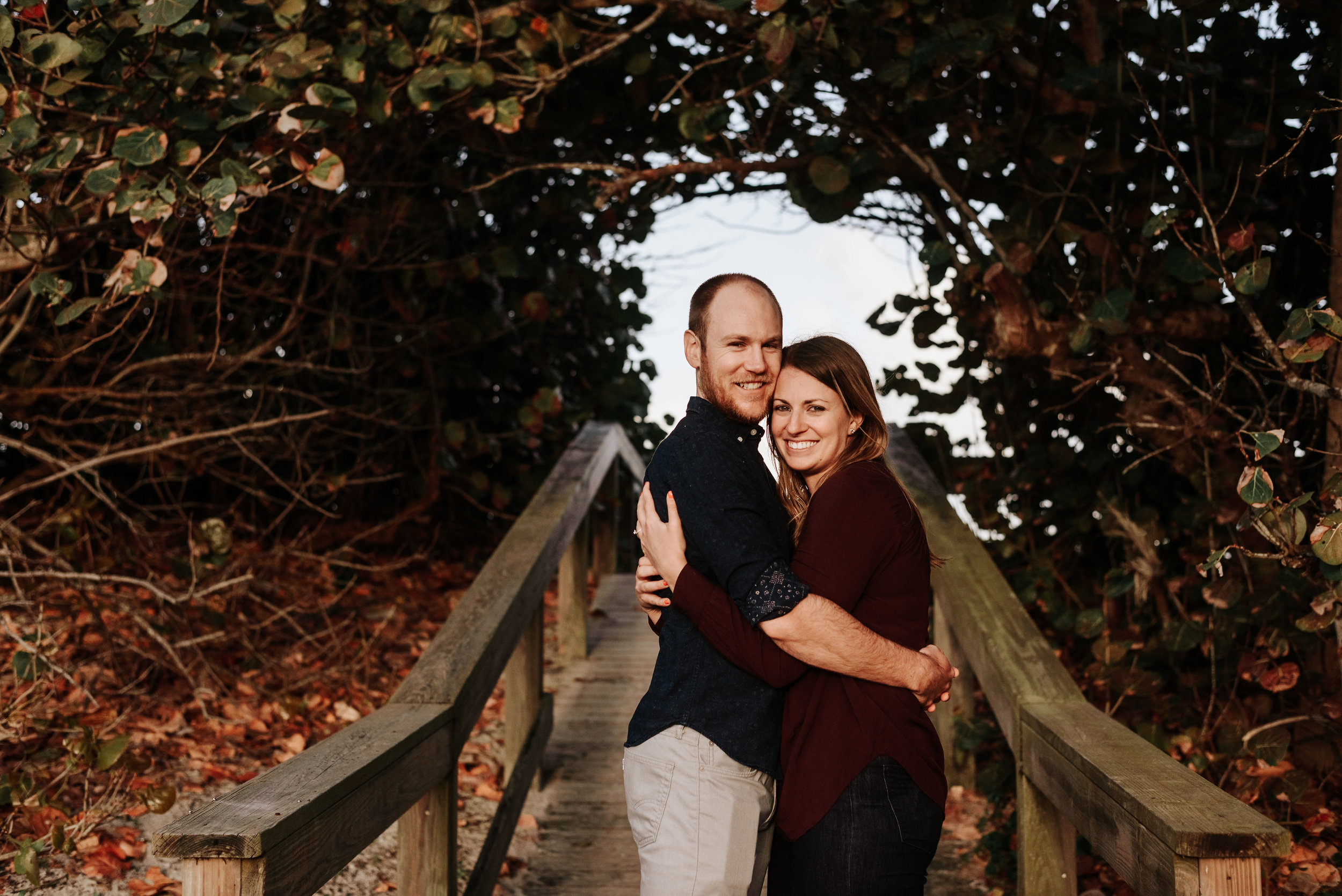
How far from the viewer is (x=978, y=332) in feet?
12.9

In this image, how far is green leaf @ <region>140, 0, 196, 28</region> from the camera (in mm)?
2463

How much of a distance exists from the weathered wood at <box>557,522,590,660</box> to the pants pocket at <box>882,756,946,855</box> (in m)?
3.29

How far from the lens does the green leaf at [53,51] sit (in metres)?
2.56

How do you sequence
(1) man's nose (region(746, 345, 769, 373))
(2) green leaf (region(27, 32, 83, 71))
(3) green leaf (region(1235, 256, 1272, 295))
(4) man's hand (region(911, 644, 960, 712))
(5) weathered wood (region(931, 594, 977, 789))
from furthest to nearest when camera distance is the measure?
(5) weathered wood (region(931, 594, 977, 789)) → (2) green leaf (region(27, 32, 83, 71)) → (3) green leaf (region(1235, 256, 1272, 295)) → (1) man's nose (region(746, 345, 769, 373)) → (4) man's hand (region(911, 644, 960, 712))

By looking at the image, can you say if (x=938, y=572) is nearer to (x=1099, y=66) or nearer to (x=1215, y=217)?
(x=1215, y=217)

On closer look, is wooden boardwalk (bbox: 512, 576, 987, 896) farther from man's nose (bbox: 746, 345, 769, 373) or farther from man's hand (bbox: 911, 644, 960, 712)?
man's nose (bbox: 746, 345, 769, 373)

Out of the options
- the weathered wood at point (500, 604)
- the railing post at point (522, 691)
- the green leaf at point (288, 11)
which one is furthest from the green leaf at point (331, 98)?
the railing post at point (522, 691)

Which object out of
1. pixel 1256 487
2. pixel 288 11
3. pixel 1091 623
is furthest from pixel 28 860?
pixel 1091 623

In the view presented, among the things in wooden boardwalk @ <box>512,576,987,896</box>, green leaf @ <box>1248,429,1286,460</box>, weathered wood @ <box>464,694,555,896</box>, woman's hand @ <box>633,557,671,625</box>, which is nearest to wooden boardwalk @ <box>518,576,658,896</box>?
wooden boardwalk @ <box>512,576,987,896</box>

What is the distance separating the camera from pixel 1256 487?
81.4 inches

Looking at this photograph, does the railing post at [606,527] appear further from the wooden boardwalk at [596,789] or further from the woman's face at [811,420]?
the woman's face at [811,420]

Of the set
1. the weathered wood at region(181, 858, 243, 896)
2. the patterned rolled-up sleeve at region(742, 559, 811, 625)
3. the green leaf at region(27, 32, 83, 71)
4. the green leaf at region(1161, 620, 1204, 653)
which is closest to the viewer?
the weathered wood at region(181, 858, 243, 896)

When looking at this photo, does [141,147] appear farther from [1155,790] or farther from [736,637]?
[1155,790]

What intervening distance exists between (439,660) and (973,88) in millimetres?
2692
